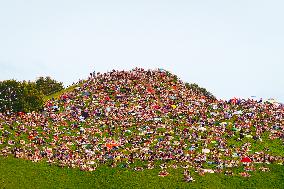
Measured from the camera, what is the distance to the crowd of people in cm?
6600

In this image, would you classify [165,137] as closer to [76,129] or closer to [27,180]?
[76,129]

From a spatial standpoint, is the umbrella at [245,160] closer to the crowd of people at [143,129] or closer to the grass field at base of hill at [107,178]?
the crowd of people at [143,129]

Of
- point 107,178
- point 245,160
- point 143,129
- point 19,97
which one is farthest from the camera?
point 19,97

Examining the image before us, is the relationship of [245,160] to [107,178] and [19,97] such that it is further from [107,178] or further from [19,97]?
[19,97]

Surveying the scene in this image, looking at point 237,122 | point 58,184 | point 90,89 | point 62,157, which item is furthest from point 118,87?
point 58,184

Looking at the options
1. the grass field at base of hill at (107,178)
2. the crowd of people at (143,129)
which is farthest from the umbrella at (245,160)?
the grass field at base of hill at (107,178)

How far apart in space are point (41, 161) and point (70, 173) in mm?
5635

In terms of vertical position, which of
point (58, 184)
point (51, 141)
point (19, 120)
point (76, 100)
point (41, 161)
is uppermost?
point (76, 100)

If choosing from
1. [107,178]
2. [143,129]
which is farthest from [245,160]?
[107,178]

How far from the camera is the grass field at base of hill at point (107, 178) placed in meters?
57.1

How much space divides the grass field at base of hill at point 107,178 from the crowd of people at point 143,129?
1662 millimetres

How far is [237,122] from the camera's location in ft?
278

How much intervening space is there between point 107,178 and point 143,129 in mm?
21236

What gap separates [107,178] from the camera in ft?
195
